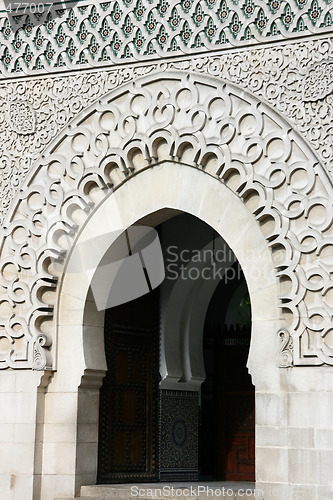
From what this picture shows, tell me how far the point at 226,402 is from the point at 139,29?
2.95 meters

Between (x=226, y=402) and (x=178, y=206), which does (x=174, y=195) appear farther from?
(x=226, y=402)

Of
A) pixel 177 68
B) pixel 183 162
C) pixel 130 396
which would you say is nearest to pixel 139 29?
pixel 177 68

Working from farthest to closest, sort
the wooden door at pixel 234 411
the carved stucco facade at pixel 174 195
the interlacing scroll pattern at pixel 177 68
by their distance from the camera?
1. the wooden door at pixel 234 411
2. the interlacing scroll pattern at pixel 177 68
3. the carved stucco facade at pixel 174 195

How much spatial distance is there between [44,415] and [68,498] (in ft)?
1.80

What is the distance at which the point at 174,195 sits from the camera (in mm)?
6246

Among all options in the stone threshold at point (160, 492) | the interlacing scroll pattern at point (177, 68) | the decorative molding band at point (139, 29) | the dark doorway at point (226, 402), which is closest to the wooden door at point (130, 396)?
the stone threshold at point (160, 492)

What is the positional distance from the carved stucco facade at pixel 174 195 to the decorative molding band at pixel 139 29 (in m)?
0.02

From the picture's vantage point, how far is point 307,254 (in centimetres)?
570

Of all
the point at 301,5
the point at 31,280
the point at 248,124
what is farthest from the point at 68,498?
the point at 301,5

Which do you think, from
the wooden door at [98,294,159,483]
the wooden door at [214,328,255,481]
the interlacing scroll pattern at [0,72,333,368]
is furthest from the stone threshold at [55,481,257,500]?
the wooden door at [214,328,255,481]

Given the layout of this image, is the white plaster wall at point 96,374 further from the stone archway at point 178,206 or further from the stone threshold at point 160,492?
the stone threshold at point 160,492

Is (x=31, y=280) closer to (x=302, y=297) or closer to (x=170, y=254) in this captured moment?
(x=170, y=254)

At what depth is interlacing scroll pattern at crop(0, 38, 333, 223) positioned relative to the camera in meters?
5.81

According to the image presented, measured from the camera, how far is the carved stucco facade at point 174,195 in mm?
5637
